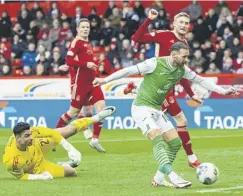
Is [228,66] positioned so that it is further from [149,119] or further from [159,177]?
[159,177]

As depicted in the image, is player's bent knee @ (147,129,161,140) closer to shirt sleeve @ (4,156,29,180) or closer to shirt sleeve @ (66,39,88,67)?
shirt sleeve @ (4,156,29,180)

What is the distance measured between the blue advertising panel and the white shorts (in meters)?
12.7

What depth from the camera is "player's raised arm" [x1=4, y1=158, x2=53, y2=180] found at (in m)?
12.9

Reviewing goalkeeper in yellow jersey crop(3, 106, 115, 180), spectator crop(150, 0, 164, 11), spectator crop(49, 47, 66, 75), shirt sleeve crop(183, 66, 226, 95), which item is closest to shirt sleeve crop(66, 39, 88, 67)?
goalkeeper in yellow jersey crop(3, 106, 115, 180)

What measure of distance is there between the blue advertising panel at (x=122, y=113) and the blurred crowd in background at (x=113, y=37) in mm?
1867

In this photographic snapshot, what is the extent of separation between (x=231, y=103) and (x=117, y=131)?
346cm

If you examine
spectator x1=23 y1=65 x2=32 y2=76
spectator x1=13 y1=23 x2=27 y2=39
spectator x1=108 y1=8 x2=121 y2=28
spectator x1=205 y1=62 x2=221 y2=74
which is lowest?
spectator x1=23 y1=65 x2=32 y2=76

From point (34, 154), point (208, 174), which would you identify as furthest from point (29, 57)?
point (208, 174)

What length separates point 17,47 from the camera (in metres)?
30.9

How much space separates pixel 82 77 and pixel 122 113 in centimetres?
687

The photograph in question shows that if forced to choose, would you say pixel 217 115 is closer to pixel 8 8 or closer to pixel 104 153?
pixel 104 153

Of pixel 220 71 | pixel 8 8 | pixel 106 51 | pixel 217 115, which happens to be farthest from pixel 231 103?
pixel 8 8

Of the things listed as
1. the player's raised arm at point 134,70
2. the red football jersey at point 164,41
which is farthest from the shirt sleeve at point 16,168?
the red football jersey at point 164,41

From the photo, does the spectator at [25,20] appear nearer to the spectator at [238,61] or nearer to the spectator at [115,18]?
the spectator at [115,18]
